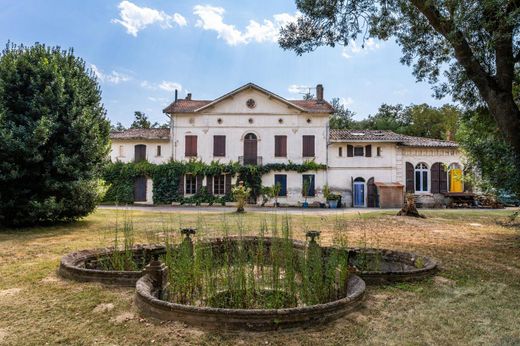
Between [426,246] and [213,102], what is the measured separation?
18154 mm

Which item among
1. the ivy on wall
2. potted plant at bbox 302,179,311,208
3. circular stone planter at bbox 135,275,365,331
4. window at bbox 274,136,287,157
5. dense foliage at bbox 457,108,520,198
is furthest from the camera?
window at bbox 274,136,287,157

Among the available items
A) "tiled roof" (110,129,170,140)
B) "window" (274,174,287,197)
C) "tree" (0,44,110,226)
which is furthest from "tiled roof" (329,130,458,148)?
"tree" (0,44,110,226)

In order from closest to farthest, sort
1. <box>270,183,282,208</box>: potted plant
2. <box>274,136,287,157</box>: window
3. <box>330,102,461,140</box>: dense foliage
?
<box>270,183,282,208</box>: potted plant → <box>274,136,287,157</box>: window → <box>330,102,461,140</box>: dense foliage

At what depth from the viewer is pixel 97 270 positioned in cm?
459

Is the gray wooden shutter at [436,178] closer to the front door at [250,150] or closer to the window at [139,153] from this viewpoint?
the front door at [250,150]

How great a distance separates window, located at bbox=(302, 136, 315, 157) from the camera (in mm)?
23469

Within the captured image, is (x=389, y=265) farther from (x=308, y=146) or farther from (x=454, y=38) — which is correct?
(x=308, y=146)

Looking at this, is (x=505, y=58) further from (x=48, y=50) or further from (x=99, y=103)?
(x=48, y=50)

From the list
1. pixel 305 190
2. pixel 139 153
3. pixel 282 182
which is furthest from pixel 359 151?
pixel 139 153

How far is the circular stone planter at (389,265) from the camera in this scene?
4.51 meters

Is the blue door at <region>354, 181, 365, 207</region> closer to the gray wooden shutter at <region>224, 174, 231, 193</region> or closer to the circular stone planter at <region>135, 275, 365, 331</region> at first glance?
the gray wooden shutter at <region>224, 174, 231, 193</region>

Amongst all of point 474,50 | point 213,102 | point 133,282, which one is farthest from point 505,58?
point 213,102

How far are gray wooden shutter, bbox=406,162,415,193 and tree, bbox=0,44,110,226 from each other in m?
19.7

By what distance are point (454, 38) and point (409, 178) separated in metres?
18.4
